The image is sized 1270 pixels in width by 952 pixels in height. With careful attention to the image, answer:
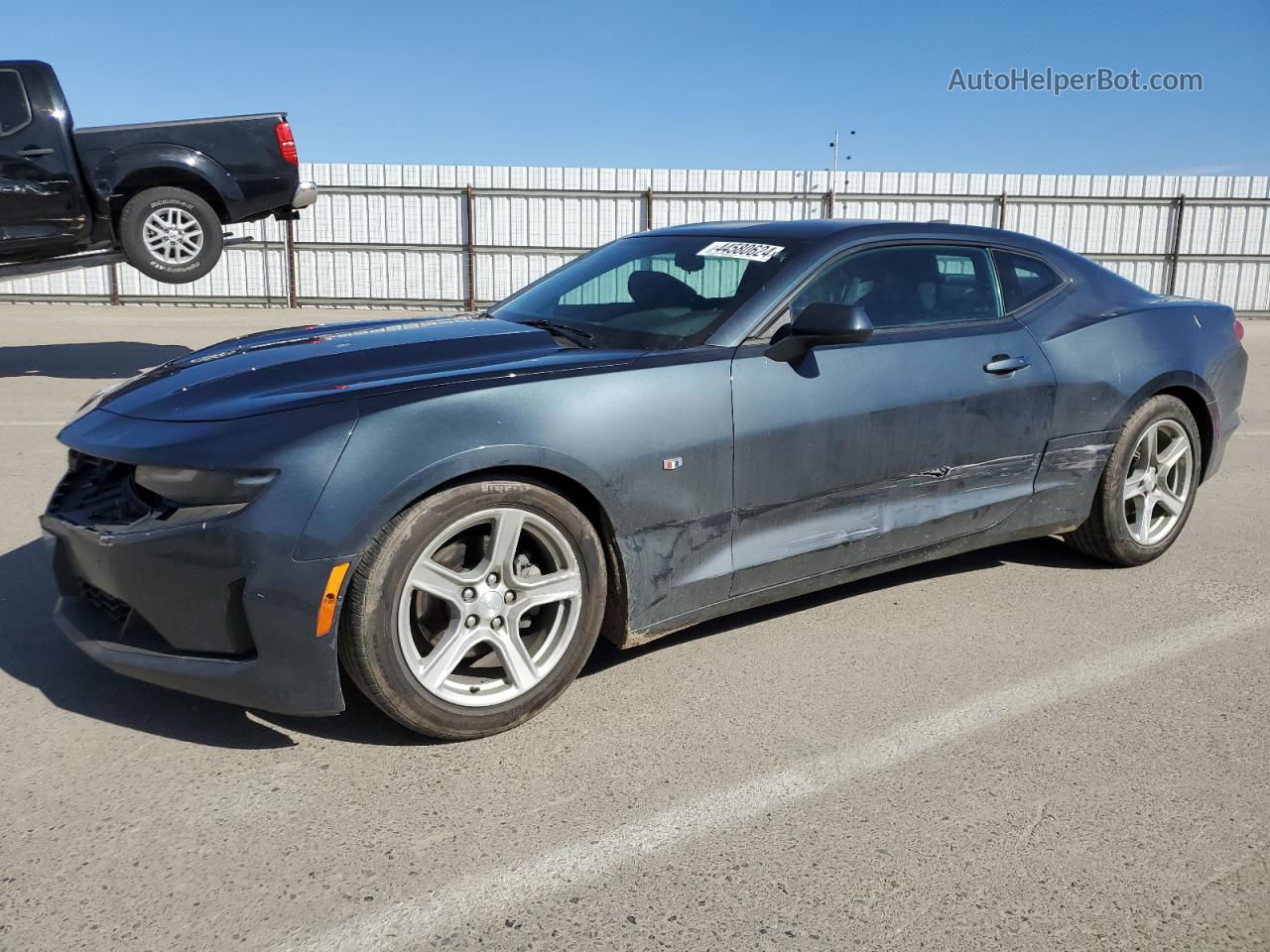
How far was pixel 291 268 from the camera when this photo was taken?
2119cm

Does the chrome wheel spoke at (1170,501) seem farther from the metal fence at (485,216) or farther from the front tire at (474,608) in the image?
the metal fence at (485,216)

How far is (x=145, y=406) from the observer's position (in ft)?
10.1

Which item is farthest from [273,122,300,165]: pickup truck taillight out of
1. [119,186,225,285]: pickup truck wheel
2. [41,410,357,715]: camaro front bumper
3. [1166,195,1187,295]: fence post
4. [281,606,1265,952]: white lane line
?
[1166,195,1187,295]: fence post

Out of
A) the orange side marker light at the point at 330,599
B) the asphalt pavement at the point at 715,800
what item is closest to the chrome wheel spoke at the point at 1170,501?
the asphalt pavement at the point at 715,800

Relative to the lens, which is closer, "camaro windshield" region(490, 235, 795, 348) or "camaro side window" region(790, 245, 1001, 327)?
"camaro windshield" region(490, 235, 795, 348)

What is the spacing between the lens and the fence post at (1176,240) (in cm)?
2234

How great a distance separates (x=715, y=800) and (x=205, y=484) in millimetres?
1544

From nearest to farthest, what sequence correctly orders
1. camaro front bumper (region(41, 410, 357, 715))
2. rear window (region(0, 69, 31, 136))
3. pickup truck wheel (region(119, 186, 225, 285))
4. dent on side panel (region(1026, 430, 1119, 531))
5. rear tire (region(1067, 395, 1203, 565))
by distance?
camaro front bumper (region(41, 410, 357, 715))
dent on side panel (region(1026, 430, 1119, 531))
rear tire (region(1067, 395, 1203, 565))
rear window (region(0, 69, 31, 136))
pickup truck wheel (region(119, 186, 225, 285))

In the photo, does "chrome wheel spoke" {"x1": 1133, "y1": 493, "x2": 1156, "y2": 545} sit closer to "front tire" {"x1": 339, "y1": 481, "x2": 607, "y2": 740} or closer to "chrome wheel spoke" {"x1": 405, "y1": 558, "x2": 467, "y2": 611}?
"front tire" {"x1": 339, "y1": 481, "x2": 607, "y2": 740}

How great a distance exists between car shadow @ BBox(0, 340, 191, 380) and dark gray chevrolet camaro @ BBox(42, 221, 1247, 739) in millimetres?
7485

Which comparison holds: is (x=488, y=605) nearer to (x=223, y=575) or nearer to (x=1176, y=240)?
(x=223, y=575)

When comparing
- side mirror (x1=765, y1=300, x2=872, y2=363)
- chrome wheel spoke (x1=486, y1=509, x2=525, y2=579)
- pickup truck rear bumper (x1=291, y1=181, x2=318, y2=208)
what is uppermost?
pickup truck rear bumper (x1=291, y1=181, x2=318, y2=208)

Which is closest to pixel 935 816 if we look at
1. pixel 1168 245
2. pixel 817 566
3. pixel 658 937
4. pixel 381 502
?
pixel 658 937

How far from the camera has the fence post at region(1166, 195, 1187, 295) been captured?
22344 millimetres
